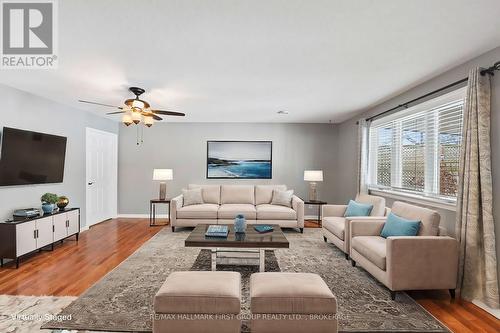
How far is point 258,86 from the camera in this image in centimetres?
370

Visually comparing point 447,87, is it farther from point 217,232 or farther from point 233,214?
point 233,214

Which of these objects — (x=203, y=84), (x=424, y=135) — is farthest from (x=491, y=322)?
(x=203, y=84)

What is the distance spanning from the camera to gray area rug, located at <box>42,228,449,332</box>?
85.9 inches

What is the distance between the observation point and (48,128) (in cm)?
441

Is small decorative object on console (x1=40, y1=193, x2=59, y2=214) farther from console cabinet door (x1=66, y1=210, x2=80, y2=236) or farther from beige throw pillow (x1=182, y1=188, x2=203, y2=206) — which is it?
beige throw pillow (x1=182, y1=188, x2=203, y2=206)

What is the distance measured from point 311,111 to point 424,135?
7.01 feet

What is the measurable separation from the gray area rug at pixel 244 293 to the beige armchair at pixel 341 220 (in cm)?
21

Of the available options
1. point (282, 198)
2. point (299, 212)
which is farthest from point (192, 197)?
point (299, 212)

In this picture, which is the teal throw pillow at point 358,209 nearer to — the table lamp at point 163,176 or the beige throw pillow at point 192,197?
the beige throw pillow at point 192,197

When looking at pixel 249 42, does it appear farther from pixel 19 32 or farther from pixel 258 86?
pixel 19 32

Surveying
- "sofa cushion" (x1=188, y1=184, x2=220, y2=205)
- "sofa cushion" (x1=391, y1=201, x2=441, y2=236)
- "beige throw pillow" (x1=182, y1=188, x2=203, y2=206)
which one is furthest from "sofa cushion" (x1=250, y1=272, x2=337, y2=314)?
"sofa cushion" (x1=188, y1=184, x2=220, y2=205)

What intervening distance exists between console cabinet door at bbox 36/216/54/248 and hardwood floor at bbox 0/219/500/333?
0.66 ft

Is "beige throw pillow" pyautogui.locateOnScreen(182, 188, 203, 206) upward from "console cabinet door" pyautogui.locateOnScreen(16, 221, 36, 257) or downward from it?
upward

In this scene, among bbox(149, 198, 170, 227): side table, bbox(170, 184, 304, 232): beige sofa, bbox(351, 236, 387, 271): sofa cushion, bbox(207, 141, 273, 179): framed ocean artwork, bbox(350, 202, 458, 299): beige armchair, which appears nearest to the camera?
bbox(350, 202, 458, 299): beige armchair
